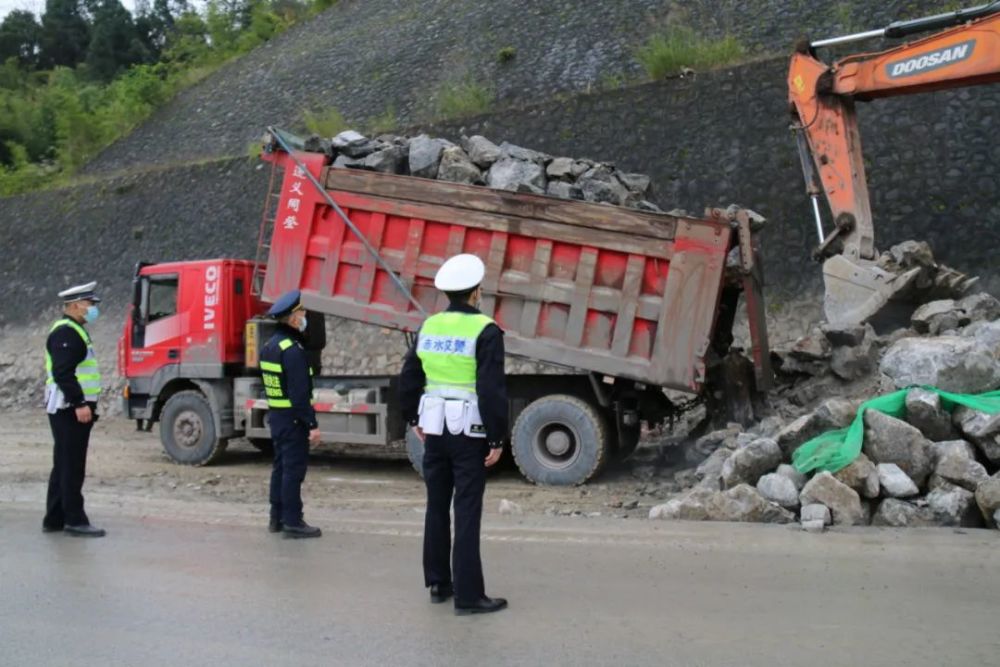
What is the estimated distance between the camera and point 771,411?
1010 cm

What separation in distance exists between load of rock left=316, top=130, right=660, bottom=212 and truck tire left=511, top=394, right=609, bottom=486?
7.19ft

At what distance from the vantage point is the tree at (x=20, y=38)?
172 ft

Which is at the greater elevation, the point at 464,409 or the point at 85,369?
the point at 464,409

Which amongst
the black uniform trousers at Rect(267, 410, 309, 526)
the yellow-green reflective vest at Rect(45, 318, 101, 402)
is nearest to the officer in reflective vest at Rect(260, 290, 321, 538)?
the black uniform trousers at Rect(267, 410, 309, 526)

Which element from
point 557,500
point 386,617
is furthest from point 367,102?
point 386,617

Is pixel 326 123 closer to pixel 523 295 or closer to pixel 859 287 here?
pixel 523 295

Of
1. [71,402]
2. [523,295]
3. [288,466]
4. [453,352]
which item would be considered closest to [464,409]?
[453,352]

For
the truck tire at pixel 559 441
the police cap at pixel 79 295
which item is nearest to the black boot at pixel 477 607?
the police cap at pixel 79 295

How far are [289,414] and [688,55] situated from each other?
13.5m

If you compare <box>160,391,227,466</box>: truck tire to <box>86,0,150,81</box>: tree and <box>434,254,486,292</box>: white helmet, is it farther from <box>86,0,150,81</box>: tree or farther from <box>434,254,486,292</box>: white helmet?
<box>86,0,150,81</box>: tree

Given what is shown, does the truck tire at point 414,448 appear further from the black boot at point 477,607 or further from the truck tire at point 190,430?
the black boot at point 477,607

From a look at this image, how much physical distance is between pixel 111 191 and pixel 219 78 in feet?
23.1

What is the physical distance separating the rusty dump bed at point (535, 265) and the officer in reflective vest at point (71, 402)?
3.38 m

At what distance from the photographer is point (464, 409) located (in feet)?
15.8
